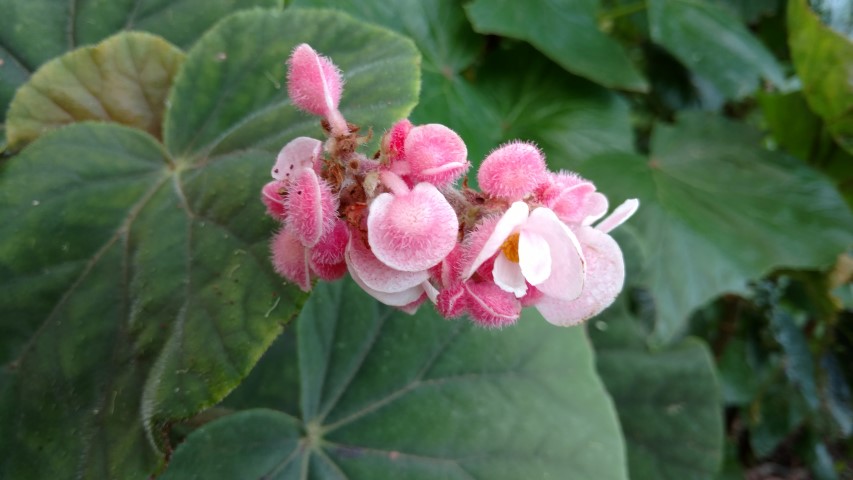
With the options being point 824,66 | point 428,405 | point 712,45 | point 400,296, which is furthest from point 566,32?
point 400,296

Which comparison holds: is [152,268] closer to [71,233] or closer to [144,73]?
[71,233]

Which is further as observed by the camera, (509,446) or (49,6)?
(509,446)

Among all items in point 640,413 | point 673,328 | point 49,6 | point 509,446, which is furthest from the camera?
point 640,413

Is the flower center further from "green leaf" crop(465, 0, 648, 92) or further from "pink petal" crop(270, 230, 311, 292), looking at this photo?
"green leaf" crop(465, 0, 648, 92)

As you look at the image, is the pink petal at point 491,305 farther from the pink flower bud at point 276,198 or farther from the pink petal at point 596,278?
the pink flower bud at point 276,198

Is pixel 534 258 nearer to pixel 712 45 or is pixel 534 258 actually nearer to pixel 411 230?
pixel 411 230

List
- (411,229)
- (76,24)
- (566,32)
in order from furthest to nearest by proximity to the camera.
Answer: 1. (566,32)
2. (76,24)
3. (411,229)

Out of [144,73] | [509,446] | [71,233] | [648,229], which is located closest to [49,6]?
[144,73]

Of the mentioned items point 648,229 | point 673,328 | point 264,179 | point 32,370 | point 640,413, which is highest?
point 264,179
